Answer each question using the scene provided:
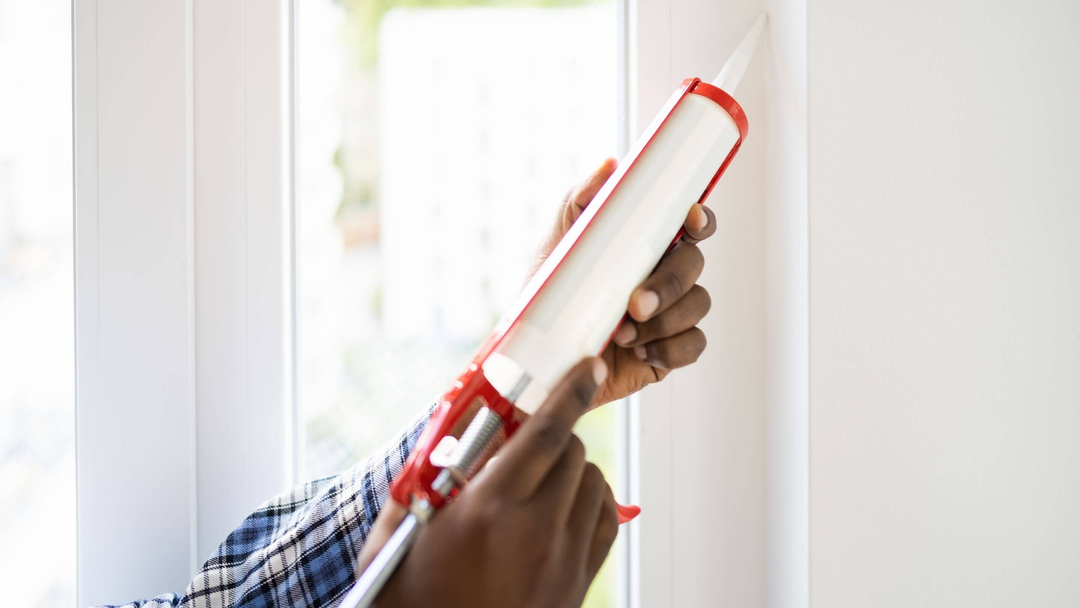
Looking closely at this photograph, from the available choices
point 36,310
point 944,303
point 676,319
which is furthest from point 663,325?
point 36,310

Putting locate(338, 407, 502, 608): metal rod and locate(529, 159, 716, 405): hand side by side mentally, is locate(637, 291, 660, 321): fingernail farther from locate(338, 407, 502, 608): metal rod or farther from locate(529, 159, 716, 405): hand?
locate(338, 407, 502, 608): metal rod

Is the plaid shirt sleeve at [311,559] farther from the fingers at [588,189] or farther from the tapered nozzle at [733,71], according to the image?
the tapered nozzle at [733,71]

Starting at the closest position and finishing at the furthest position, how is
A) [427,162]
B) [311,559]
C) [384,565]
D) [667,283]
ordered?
1. [384,565]
2. [667,283]
3. [311,559]
4. [427,162]

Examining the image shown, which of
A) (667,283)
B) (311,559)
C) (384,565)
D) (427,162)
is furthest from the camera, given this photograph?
(427,162)

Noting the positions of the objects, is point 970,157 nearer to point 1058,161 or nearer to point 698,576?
point 1058,161

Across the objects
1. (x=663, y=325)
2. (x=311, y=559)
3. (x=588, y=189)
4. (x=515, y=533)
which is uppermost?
(x=588, y=189)

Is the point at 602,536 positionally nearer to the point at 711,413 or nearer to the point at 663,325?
the point at 663,325

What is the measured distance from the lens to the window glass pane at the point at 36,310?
Answer: 0.61 meters

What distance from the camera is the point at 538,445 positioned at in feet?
1.09

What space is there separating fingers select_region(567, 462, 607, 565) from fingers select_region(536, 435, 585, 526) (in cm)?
1

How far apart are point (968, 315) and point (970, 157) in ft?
0.41

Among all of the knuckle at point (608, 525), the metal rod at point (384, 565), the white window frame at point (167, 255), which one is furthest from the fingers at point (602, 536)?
the white window frame at point (167, 255)

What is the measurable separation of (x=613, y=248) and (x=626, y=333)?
9cm

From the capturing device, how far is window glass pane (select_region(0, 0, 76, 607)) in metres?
0.61
